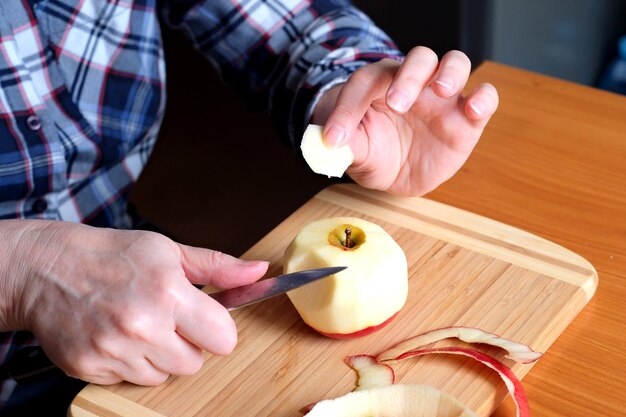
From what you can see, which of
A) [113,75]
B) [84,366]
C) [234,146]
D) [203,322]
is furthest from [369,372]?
[234,146]

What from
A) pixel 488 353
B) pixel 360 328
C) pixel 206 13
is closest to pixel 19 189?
pixel 206 13

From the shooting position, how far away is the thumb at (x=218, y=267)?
0.91 m

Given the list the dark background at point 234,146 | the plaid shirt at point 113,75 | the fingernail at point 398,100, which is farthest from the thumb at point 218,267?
the dark background at point 234,146

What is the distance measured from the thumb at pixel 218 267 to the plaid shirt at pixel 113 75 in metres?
0.34

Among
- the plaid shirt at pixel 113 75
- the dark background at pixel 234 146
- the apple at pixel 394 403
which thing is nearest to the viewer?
the apple at pixel 394 403

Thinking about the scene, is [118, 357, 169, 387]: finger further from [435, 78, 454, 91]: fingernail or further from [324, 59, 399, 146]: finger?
[435, 78, 454, 91]: fingernail

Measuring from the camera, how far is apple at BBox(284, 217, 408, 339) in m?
0.89

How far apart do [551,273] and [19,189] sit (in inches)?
26.8

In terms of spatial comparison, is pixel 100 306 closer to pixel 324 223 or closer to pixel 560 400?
pixel 324 223

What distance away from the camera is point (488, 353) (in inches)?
35.0

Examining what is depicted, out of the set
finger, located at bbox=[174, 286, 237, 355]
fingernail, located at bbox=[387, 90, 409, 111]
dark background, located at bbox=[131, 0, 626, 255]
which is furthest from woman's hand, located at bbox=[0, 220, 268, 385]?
dark background, located at bbox=[131, 0, 626, 255]

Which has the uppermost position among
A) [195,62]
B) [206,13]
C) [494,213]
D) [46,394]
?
[206,13]

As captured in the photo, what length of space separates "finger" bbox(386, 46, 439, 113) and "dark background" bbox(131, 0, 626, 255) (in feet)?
3.38

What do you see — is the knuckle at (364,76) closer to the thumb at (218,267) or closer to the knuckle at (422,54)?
the knuckle at (422,54)
